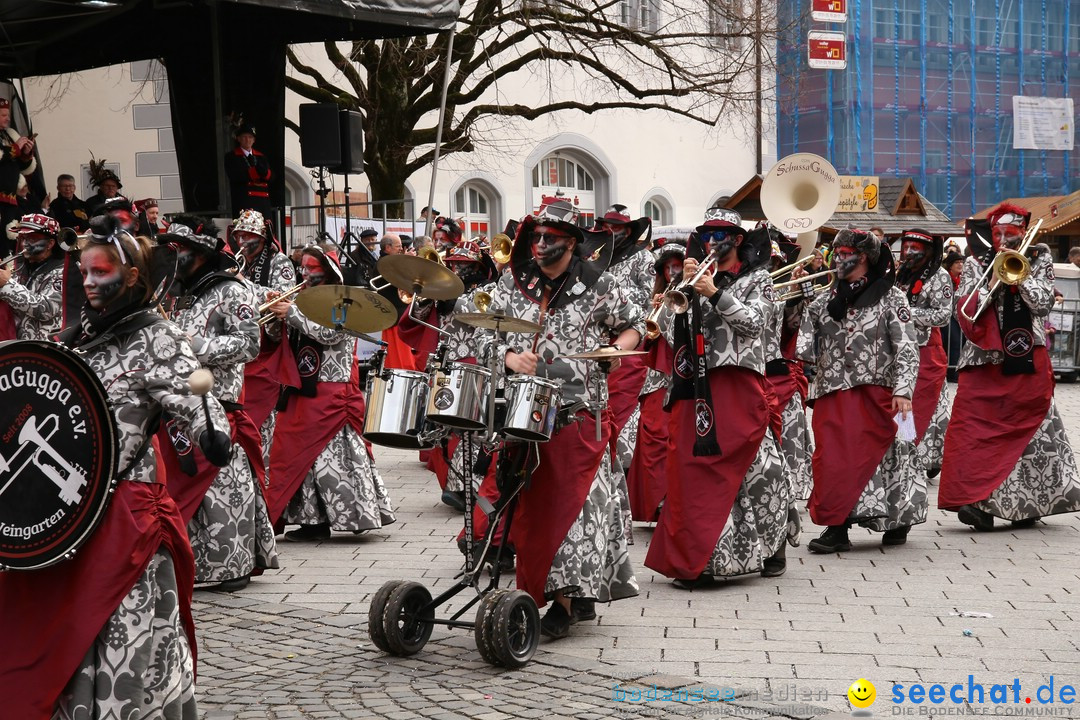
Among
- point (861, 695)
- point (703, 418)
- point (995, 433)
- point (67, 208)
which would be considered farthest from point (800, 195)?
point (67, 208)

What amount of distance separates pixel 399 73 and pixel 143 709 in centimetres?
1805

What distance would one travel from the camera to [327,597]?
23.8 ft

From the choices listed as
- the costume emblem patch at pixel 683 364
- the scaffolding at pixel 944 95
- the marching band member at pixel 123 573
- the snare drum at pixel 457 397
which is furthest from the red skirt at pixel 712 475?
the scaffolding at pixel 944 95

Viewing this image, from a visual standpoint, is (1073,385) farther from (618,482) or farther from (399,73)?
(618,482)

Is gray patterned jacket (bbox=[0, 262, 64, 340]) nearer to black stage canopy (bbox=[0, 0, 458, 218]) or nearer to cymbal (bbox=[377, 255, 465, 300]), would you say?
black stage canopy (bbox=[0, 0, 458, 218])

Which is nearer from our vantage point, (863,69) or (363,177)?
(363,177)

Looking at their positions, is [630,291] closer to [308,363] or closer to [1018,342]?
[308,363]

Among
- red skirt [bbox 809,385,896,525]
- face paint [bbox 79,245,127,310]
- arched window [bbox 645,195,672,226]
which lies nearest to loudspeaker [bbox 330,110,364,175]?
red skirt [bbox 809,385,896,525]

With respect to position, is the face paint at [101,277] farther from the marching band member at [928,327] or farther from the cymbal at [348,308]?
the marching band member at [928,327]

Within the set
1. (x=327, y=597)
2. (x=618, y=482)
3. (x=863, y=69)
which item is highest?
(x=863, y=69)

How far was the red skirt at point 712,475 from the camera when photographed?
24.1ft

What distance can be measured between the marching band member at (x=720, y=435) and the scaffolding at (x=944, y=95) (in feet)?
93.2

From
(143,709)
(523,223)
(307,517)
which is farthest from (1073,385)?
(143,709)

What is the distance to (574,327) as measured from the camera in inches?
250
